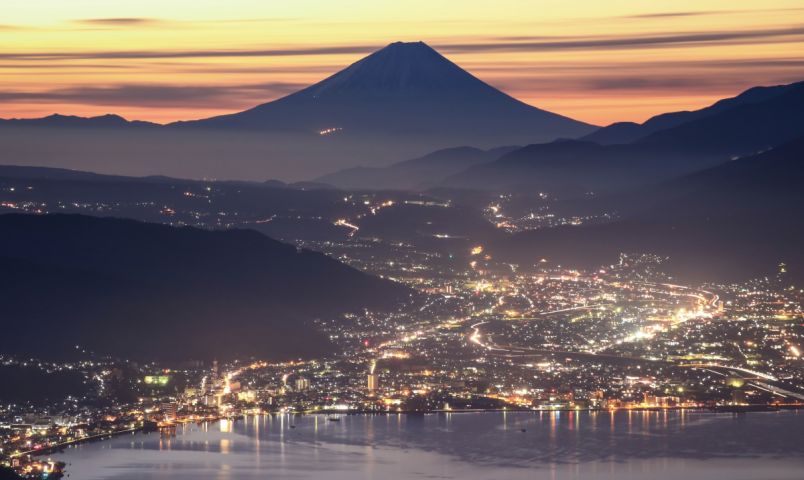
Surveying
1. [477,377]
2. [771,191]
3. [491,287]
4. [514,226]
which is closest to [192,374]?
[477,377]

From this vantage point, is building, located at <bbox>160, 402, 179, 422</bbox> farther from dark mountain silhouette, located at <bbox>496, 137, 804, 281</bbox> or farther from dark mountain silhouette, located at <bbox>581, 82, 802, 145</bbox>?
dark mountain silhouette, located at <bbox>581, 82, 802, 145</bbox>

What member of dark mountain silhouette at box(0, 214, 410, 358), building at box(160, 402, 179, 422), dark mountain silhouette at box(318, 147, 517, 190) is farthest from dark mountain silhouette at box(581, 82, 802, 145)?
building at box(160, 402, 179, 422)

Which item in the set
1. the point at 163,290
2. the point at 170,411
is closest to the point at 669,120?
the point at 163,290

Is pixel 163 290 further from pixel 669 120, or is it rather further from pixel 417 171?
pixel 669 120

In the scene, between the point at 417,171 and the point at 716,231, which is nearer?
the point at 716,231

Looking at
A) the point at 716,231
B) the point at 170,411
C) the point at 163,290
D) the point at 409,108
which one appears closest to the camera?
the point at 170,411
